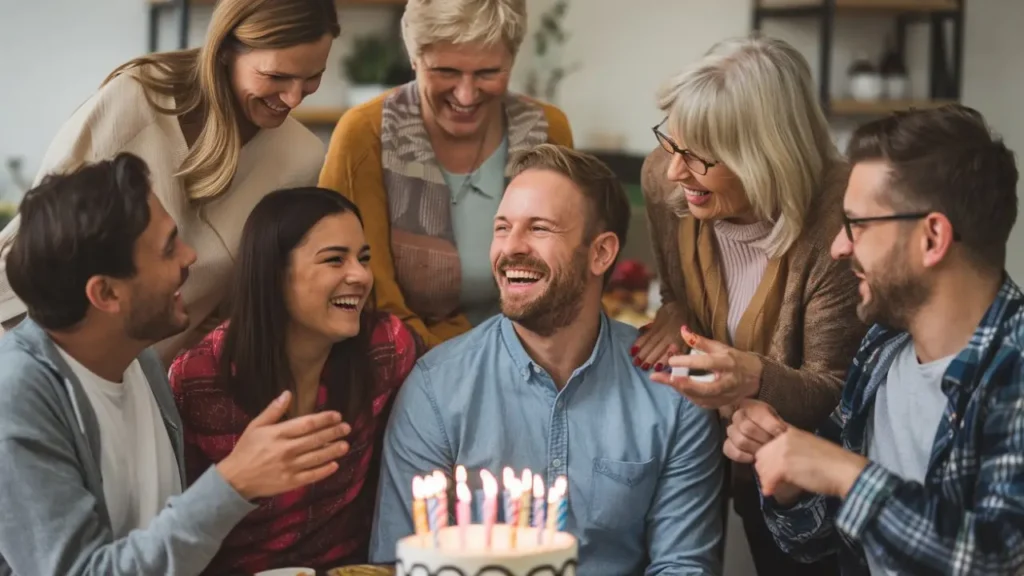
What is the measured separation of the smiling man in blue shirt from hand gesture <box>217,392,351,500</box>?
397 millimetres

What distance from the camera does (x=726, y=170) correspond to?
2.47 metres

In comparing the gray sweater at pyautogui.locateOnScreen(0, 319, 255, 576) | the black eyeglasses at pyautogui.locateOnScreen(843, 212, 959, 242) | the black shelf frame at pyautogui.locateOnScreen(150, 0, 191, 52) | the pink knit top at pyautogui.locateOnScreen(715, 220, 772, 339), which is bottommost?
the gray sweater at pyautogui.locateOnScreen(0, 319, 255, 576)

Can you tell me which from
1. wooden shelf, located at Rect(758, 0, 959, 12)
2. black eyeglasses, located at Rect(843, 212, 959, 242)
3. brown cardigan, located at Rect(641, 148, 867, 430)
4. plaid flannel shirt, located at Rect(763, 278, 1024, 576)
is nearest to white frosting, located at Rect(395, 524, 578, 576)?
plaid flannel shirt, located at Rect(763, 278, 1024, 576)

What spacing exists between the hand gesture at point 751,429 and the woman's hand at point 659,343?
0.34 m

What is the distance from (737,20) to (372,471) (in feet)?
13.7

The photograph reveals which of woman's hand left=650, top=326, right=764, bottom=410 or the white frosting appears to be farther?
woman's hand left=650, top=326, right=764, bottom=410

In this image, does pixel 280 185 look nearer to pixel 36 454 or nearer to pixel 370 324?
pixel 370 324

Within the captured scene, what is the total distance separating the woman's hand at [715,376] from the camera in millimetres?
2104

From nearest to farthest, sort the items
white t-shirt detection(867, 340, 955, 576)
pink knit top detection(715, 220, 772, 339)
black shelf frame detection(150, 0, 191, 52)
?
1. white t-shirt detection(867, 340, 955, 576)
2. pink knit top detection(715, 220, 772, 339)
3. black shelf frame detection(150, 0, 191, 52)

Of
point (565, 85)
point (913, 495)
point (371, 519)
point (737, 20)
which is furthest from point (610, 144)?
point (913, 495)

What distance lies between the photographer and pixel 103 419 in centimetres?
201

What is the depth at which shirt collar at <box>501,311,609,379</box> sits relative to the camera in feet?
7.94

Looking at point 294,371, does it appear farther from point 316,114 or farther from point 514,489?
point 316,114

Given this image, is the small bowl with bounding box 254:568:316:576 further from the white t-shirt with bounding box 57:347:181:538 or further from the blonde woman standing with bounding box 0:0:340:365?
the blonde woman standing with bounding box 0:0:340:365
